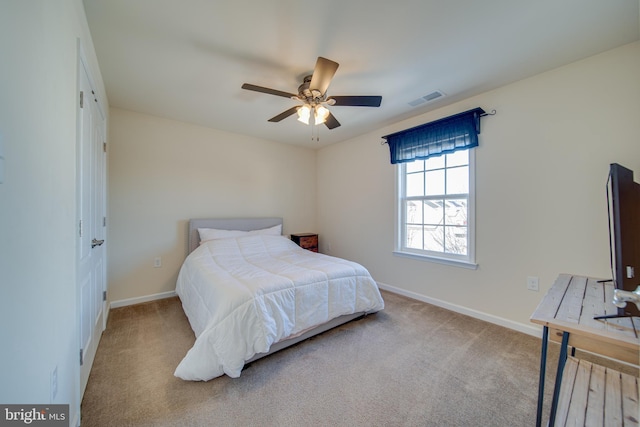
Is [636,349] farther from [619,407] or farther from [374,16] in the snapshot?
[374,16]

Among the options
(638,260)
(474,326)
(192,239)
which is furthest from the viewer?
(192,239)

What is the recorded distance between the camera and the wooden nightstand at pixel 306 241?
13.9ft

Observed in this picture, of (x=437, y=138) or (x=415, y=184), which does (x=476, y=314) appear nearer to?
(x=415, y=184)

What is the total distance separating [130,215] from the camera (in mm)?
3055

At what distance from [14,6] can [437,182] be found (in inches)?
134

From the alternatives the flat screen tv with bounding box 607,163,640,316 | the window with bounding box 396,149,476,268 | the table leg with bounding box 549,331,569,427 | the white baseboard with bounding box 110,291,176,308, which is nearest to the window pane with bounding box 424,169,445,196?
the window with bounding box 396,149,476,268

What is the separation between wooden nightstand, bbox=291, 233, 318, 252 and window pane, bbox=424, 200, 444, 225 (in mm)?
1967

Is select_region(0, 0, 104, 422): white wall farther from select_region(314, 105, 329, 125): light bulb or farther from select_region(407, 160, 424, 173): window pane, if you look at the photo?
select_region(407, 160, 424, 173): window pane

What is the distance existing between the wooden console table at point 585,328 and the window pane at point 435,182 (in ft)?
6.08

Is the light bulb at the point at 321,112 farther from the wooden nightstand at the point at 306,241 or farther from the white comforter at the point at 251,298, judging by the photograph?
the wooden nightstand at the point at 306,241

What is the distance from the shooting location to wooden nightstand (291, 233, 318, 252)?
13.9 feet

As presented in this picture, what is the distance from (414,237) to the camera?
3326 mm

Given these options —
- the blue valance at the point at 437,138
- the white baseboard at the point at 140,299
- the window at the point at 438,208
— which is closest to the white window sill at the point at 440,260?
the window at the point at 438,208

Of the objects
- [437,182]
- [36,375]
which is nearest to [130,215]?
[36,375]
